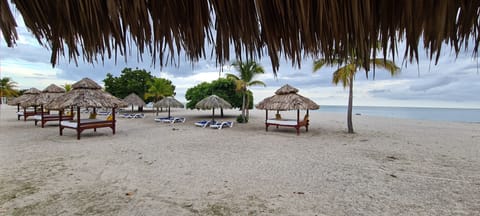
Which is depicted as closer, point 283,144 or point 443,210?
point 443,210

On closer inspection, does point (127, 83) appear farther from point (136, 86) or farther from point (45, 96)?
point (45, 96)

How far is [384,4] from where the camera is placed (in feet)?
3.88

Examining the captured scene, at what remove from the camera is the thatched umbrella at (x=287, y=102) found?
34.4ft

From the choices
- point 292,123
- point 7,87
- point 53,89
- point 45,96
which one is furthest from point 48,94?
point 7,87

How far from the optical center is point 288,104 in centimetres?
1066

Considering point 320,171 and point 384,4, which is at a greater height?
point 384,4

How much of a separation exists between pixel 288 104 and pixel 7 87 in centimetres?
5762

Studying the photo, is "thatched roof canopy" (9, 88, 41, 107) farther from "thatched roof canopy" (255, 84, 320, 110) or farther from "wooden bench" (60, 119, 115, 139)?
"thatched roof canopy" (255, 84, 320, 110)

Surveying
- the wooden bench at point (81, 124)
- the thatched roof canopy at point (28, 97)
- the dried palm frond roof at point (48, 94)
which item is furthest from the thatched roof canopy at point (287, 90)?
the thatched roof canopy at point (28, 97)

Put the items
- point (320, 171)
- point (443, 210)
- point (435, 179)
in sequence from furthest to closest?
point (320, 171) < point (435, 179) < point (443, 210)

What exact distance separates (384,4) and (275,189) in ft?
10.6

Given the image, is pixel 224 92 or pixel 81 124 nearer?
pixel 81 124

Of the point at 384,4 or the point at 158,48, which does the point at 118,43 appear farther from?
the point at 384,4

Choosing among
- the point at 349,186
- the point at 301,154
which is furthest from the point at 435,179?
the point at 301,154
